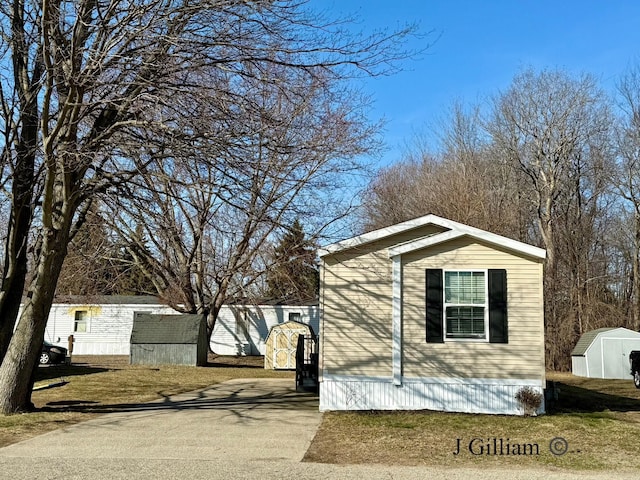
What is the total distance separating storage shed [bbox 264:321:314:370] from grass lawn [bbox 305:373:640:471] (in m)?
14.7

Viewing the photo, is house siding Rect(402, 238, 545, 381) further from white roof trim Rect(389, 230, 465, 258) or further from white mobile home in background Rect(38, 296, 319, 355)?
white mobile home in background Rect(38, 296, 319, 355)

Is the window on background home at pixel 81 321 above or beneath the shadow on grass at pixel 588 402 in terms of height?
above

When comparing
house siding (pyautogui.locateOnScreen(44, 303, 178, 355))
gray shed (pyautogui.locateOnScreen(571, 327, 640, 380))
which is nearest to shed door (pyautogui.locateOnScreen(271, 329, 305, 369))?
house siding (pyautogui.locateOnScreen(44, 303, 178, 355))

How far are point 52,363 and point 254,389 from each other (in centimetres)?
1295

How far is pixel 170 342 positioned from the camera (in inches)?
1033

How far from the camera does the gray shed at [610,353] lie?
23078 millimetres

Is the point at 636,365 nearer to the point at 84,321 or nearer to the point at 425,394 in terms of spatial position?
the point at 425,394

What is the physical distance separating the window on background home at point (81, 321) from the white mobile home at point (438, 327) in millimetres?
25556

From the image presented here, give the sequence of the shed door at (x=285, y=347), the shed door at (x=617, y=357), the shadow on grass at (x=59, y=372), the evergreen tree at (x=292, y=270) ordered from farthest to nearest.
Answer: the shed door at (x=285, y=347) → the shed door at (x=617, y=357) → the evergreen tree at (x=292, y=270) → the shadow on grass at (x=59, y=372)

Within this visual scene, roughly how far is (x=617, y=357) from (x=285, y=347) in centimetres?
1255

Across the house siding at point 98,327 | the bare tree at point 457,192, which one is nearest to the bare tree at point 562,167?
the bare tree at point 457,192

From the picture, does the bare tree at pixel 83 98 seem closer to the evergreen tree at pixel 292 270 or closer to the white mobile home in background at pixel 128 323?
the evergreen tree at pixel 292 270

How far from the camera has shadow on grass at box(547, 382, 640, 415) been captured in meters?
13.0

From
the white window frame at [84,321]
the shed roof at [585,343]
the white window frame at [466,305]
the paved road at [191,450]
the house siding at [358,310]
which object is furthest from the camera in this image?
the white window frame at [84,321]
